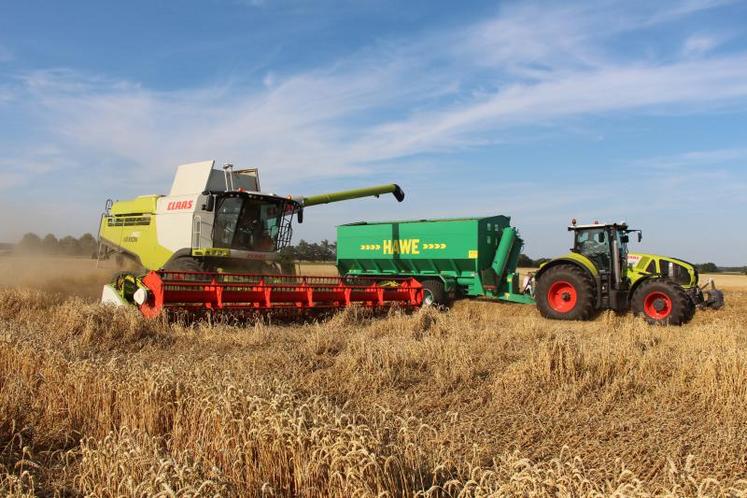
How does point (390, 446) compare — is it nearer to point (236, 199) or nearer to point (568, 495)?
point (568, 495)

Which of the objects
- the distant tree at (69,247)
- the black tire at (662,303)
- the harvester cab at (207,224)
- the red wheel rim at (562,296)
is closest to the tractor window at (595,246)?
the red wheel rim at (562,296)

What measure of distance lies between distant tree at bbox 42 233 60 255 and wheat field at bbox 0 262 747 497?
1120cm

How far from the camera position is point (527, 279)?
11.9m

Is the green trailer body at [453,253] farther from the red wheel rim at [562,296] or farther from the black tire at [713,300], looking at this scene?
the black tire at [713,300]

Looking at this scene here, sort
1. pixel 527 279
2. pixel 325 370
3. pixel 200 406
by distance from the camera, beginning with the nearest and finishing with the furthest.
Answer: pixel 200 406, pixel 325 370, pixel 527 279

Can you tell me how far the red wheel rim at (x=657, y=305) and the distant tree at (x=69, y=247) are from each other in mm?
14532

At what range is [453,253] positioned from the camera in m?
12.1

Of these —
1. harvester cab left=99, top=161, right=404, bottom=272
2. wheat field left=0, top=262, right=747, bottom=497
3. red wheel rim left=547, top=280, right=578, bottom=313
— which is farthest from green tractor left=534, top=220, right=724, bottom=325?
harvester cab left=99, top=161, right=404, bottom=272

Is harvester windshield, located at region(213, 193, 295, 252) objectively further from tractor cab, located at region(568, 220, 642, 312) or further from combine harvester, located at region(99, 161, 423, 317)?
tractor cab, located at region(568, 220, 642, 312)

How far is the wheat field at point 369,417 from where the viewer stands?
222cm

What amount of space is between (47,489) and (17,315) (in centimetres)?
668

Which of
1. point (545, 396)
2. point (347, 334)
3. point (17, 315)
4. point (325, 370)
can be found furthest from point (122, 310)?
point (545, 396)

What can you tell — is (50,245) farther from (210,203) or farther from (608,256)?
(608,256)

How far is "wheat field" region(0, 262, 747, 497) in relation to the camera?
2221 mm
